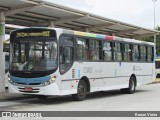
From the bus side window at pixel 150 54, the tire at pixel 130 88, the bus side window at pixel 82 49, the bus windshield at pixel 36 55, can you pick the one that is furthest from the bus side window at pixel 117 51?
the bus windshield at pixel 36 55

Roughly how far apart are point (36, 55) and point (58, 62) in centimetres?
88

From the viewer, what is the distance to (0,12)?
65.1 feet

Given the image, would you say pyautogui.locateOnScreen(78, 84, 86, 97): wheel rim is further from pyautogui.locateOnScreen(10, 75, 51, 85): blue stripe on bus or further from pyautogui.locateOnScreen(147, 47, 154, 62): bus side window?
pyautogui.locateOnScreen(147, 47, 154, 62): bus side window

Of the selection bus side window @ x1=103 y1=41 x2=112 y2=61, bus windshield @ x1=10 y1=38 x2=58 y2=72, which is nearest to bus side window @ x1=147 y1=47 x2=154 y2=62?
bus side window @ x1=103 y1=41 x2=112 y2=61

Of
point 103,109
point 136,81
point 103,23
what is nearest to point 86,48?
point 103,109

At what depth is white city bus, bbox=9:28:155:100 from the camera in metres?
15.2

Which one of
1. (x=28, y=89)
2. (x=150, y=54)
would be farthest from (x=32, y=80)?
(x=150, y=54)

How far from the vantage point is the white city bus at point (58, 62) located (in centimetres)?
1520

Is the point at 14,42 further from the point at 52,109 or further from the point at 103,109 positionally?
the point at 103,109

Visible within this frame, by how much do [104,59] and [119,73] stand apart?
5.90 ft

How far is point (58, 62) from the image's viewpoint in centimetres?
1533

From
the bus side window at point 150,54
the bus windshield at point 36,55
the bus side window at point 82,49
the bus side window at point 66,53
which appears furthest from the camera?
the bus side window at point 150,54

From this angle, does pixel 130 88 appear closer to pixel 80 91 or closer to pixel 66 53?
pixel 80 91

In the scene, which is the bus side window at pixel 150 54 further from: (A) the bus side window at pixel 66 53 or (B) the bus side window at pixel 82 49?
(A) the bus side window at pixel 66 53
